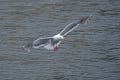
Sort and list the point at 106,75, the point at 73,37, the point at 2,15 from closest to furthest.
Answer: the point at 106,75 → the point at 73,37 → the point at 2,15

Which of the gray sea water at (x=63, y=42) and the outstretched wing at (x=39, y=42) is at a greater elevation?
the outstretched wing at (x=39, y=42)

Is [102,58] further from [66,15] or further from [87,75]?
[66,15]

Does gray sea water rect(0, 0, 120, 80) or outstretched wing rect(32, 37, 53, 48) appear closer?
outstretched wing rect(32, 37, 53, 48)

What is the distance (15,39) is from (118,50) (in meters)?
4.15

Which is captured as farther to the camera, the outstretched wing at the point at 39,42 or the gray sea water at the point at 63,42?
the gray sea water at the point at 63,42

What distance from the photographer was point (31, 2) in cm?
3014

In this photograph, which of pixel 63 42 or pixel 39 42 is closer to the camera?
pixel 39 42

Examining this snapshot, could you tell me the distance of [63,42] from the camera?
24547mm

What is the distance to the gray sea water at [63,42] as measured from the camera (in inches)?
842

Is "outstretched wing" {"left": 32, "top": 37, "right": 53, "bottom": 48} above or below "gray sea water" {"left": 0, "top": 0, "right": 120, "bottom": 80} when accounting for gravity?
above

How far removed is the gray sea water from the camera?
21.4 meters

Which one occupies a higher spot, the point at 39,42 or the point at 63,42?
the point at 39,42

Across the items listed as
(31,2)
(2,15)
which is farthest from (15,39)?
(31,2)

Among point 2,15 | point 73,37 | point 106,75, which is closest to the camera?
point 106,75
